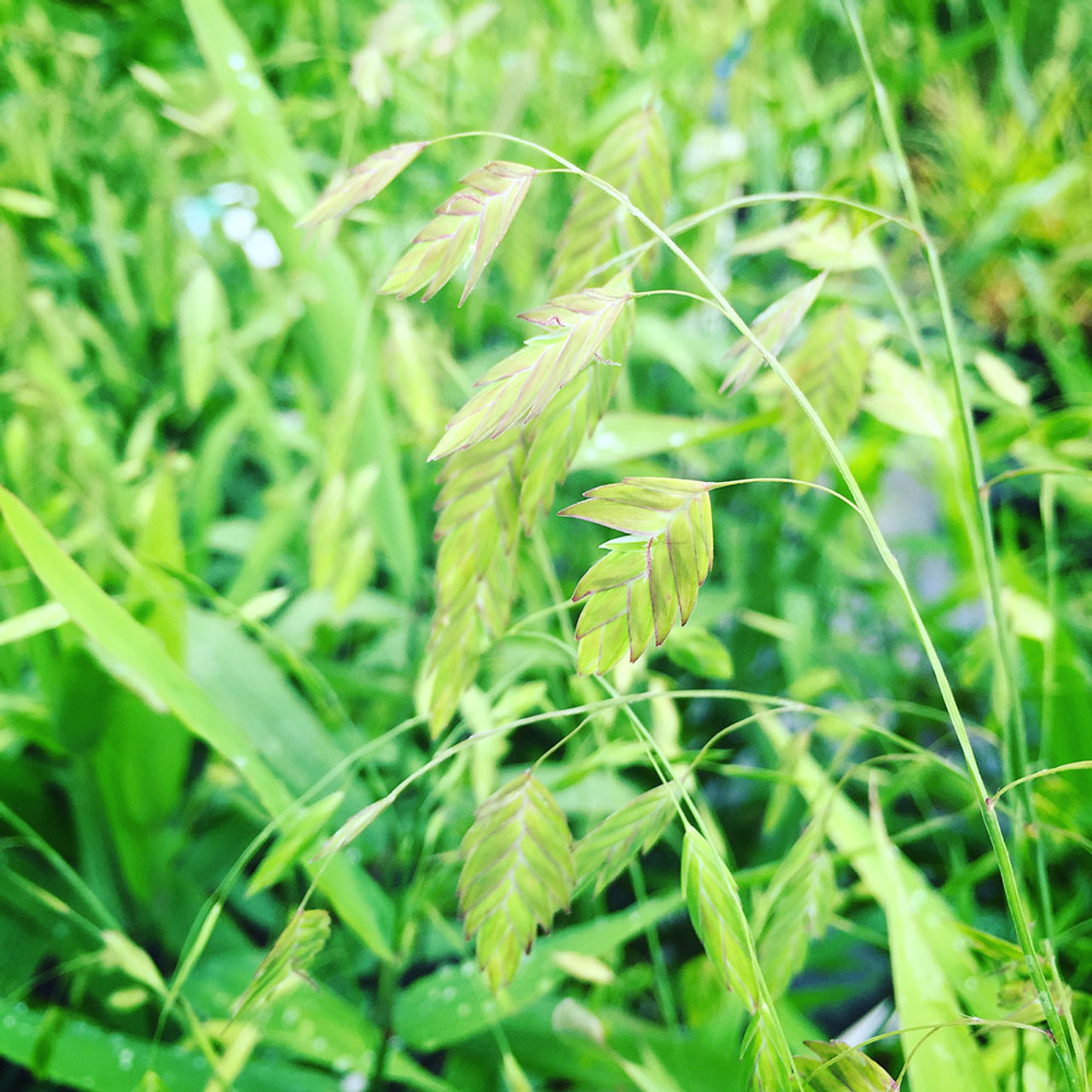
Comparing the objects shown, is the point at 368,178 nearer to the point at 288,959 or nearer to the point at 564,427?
the point at 564,427

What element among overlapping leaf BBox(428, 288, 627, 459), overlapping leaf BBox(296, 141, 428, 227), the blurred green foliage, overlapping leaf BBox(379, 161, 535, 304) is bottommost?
the blurred green foliage

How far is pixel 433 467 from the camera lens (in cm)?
61

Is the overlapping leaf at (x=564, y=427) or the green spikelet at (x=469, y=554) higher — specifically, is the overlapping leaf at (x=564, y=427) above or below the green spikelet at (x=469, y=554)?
above

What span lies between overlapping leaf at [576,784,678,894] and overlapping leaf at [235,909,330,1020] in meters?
0.08

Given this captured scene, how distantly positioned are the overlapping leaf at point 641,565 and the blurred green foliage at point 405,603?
0.03m

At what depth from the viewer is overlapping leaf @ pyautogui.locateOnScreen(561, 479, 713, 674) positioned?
0.21 metres

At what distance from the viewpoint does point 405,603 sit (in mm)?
635

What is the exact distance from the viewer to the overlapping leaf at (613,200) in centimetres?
31

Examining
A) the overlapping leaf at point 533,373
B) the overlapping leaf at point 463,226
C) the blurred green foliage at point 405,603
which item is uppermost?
the overlapping leaf at point 463,226

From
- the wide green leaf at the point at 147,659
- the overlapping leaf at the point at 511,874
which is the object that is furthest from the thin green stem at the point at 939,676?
the wide green leaf at the point at 147,659

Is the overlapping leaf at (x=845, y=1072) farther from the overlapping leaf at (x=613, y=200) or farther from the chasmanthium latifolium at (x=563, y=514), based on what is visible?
the overlapping leaf at (x=613, y=200)

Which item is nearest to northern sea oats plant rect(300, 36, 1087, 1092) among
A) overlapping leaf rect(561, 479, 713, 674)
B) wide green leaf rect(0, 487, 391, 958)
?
overlapping leaf rect(561, 479, 713, 674)

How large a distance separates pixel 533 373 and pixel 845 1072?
0.67ft

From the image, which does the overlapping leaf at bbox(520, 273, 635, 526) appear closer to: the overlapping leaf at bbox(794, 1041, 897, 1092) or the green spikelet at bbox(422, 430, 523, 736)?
the green spikelet at bbox(422, 430, 523, 736)
